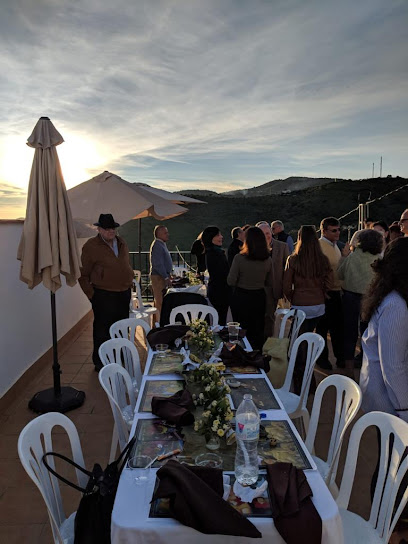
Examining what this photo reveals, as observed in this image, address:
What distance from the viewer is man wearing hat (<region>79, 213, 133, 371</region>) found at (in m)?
4.01

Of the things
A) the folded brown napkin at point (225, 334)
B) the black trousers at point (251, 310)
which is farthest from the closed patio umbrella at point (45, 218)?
the black trousers at point (251, 310)

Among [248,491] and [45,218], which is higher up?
[45,218]

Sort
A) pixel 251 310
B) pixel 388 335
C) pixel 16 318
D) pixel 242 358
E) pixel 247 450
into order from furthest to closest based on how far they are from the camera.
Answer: pixel 251 310 < pixel 16 318 < pixel 242 358 < pixel 388 335 < pixel 247 450

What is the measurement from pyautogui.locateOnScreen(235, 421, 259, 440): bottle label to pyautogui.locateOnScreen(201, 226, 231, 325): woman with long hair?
3289 mm

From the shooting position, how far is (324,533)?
1168 mm

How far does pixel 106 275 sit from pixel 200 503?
10.4 ft

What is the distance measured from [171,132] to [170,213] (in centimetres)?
200

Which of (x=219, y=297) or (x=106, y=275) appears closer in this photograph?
(x=106, y=275)

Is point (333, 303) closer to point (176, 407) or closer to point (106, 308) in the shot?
point (106, 308)

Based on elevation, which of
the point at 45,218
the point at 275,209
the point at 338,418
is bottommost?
the point at 338,418

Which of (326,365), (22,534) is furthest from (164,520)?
(326,365)

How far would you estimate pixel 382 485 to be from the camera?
1.53 meters

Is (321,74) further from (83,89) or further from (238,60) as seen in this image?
(83,89)

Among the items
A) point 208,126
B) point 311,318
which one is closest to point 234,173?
point 208,126
